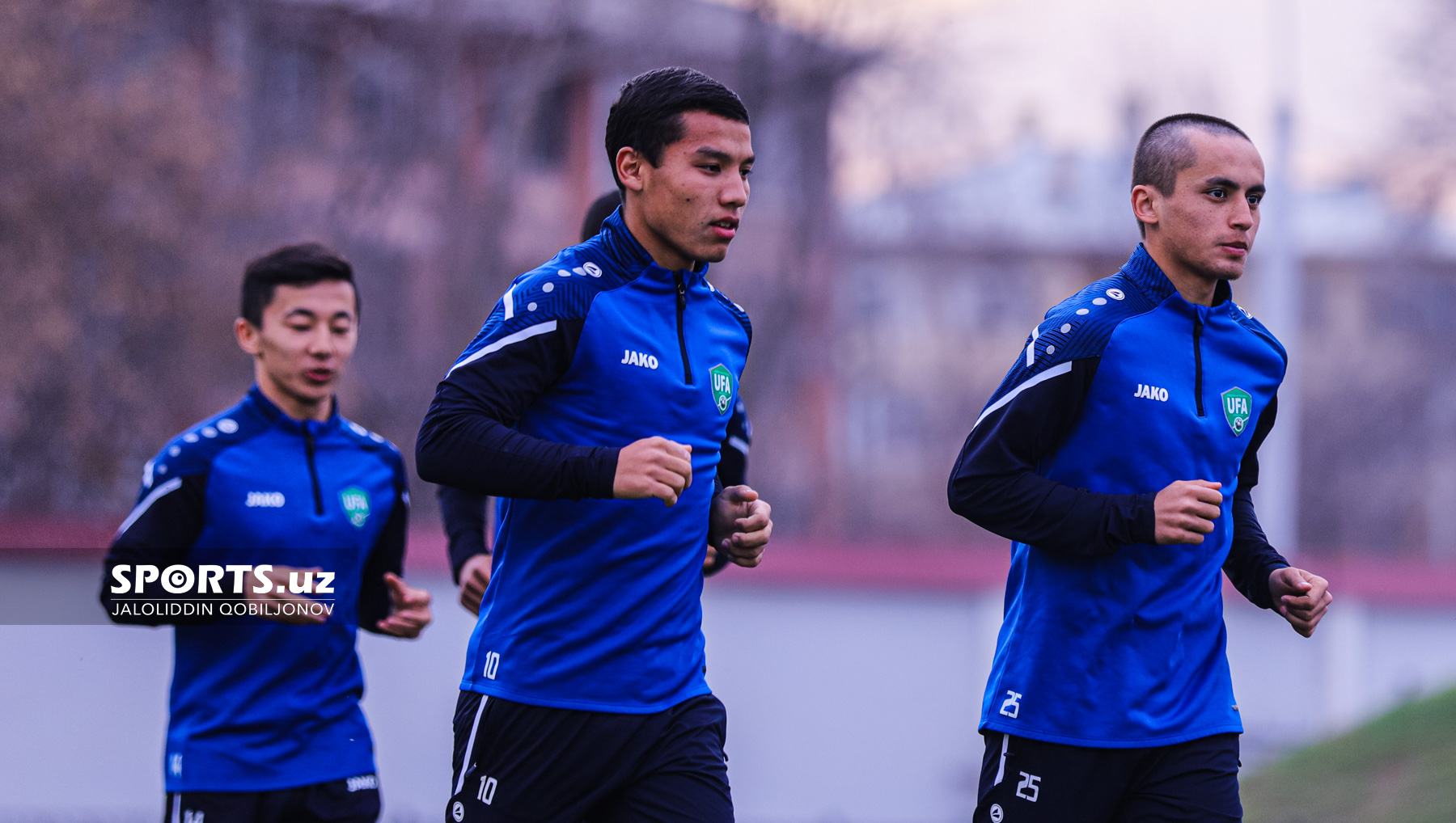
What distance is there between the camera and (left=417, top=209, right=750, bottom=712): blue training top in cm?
332

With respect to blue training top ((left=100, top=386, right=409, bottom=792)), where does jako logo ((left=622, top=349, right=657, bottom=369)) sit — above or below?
above

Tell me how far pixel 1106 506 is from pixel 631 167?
137cm

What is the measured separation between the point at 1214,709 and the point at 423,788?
6.76 metres

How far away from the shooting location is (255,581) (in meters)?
4.30

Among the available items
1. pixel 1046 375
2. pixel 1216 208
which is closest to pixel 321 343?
pixel 1046 375

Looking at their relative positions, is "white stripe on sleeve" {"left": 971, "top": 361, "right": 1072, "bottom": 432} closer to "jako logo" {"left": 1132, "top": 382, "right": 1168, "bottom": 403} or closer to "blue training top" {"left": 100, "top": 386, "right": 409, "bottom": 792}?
"jako logo" {"left": 1132, "top": 382, "right": 1168, "bottom": 403}

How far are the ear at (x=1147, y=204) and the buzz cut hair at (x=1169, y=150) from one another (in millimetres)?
12

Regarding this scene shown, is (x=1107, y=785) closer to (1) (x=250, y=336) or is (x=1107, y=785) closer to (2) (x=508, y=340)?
(2) (x=508, y=340)

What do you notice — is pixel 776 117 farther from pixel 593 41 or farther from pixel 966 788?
pixel 966 788

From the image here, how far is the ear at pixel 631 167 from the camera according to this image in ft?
11.6

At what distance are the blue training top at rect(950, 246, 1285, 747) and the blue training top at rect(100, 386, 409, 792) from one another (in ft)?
6.48

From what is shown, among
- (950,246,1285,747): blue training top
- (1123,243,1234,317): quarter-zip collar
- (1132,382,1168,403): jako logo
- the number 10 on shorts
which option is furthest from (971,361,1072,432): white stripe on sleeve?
the number 10 on shorts

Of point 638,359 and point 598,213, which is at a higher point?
point 598,213

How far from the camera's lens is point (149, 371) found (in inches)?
570
